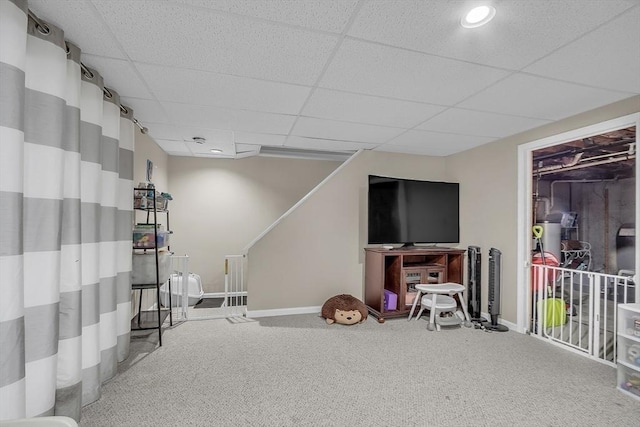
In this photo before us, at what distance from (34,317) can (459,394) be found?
2.60m

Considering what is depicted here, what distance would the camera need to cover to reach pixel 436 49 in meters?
1.74

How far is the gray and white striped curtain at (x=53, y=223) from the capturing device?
124cm

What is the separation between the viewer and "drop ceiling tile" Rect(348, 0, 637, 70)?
1381 millimetres

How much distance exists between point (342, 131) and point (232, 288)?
307 cm

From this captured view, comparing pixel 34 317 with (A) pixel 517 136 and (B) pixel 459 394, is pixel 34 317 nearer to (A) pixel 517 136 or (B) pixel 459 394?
(B) pixel 459 394

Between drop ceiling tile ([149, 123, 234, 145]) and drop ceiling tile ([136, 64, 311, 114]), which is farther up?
drop ceiling tile ([136, 64, 311, 114])

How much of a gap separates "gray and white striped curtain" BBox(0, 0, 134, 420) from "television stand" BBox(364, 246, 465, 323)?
9.21 ft

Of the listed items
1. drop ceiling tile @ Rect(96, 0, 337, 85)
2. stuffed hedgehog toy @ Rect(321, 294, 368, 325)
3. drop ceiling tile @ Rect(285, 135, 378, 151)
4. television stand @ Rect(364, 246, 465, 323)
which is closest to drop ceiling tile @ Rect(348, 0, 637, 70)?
drop ceiling tile @ Rect(96, 0, 337, 85)

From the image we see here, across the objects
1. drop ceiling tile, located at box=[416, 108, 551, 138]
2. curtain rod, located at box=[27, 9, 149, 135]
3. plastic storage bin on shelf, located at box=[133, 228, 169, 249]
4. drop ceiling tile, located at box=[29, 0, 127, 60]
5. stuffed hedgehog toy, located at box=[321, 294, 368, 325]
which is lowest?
stuffed hedgehog toy, located at box=[321, 294, 368, 325]

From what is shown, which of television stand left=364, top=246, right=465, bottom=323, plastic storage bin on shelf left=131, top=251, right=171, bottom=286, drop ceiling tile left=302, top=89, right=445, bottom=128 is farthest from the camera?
television stand left=364, top=246, right=465, bottom=323

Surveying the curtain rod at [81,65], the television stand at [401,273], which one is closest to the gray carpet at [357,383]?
the television stand at [401,273]

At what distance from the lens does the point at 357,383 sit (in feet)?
7.27

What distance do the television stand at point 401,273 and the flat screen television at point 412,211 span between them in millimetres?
221

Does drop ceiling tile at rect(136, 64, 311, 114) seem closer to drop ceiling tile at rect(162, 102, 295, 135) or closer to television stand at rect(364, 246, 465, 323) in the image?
drop ceiling tile at rect(162, 102, 295, 135)
